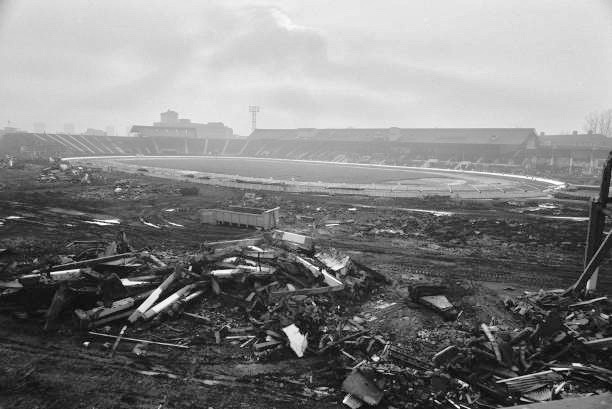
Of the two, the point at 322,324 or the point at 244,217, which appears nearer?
the point at 322,324

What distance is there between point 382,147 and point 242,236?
68.0 meters

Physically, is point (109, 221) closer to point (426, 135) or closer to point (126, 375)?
point (126, 375)

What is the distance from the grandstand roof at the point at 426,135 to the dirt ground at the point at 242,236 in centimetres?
4345

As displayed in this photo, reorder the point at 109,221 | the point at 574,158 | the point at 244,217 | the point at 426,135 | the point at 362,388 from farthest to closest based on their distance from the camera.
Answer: the point at 426,135
the point at 574,158
the point at 109,221
the point at 244,217
the point at 362,388

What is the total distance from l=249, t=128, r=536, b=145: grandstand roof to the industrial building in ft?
212

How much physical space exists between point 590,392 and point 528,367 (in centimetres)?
100

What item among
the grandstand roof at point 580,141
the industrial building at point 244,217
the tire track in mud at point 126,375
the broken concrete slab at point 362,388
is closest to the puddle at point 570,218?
the industrial building at point 244,217

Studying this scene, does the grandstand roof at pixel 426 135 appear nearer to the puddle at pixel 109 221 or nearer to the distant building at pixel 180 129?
the distant building at pixel 180 129

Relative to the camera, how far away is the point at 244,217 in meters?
19.8

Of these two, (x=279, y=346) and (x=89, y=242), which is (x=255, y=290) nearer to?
(x=279, y=346)

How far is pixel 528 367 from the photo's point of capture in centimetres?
705

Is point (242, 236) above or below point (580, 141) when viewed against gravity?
below

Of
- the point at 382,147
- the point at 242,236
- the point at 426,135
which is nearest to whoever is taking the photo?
the point at 242,236

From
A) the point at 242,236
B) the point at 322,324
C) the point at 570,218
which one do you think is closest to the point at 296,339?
the point at 322,324
